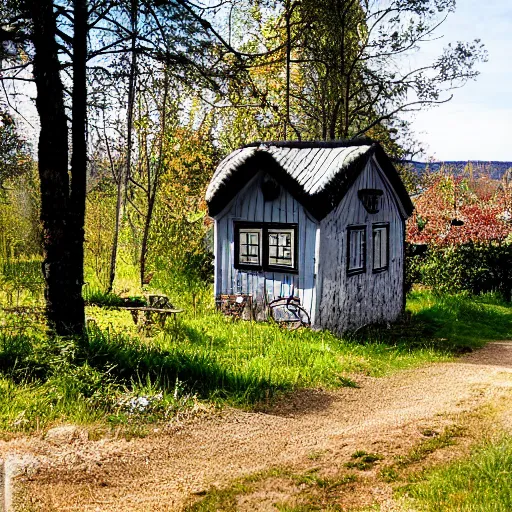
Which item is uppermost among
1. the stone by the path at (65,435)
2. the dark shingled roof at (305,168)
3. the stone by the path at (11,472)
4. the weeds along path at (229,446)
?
the dark shingled roof at (305,168)

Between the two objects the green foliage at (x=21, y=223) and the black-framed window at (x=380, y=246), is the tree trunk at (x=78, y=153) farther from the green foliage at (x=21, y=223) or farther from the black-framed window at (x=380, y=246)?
the green foliage at (x=21, y=223)

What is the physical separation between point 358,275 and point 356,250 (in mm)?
529

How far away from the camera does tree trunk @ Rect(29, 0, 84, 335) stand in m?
7.64

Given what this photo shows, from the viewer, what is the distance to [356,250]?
39.2ft

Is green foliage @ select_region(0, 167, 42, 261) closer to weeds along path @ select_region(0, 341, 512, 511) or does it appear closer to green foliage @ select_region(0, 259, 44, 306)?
green foliage @ select_region(0, 259, 44, 306)

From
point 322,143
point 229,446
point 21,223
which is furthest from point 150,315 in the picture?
point 21,223

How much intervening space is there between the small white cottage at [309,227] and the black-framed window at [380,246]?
2 cm

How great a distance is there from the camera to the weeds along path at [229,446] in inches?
189

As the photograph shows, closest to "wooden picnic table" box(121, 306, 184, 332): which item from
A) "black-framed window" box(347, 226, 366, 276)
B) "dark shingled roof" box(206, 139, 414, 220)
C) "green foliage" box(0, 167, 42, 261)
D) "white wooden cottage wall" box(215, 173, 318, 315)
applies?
"white wooden cottage wall" box(215, 173, 318, 315)

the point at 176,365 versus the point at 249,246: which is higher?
the point at 249,246

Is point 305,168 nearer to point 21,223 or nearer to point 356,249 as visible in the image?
point 356,249

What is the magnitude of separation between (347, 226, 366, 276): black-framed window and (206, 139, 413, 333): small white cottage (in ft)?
0.07

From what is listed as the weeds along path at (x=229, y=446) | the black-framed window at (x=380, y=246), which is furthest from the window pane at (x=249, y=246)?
the weeds along path at (x=229, y=446)

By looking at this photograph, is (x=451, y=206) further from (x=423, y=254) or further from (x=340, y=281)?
(x=340, y=281)
